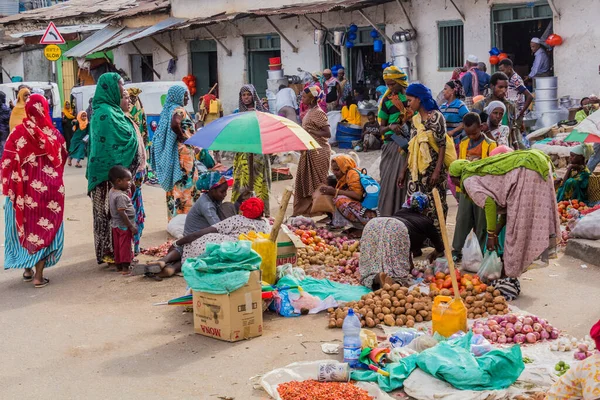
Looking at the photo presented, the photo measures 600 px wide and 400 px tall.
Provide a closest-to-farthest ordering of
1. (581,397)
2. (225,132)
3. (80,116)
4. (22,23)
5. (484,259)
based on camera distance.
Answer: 1. (581,397)
2. (484,259)
3. (225,132)
4. (80,116)
5. (22,23)

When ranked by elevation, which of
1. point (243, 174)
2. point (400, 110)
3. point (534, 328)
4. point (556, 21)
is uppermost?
point (556, 21)

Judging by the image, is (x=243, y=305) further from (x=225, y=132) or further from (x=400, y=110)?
(x=400, y=110)

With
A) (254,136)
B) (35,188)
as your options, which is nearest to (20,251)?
(35,188)

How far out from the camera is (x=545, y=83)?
1505 cm

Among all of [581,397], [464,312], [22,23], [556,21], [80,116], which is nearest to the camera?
[581,397]

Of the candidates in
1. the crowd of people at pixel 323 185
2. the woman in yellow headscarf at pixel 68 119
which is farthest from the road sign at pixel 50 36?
the crowd of people at pixel 323 185

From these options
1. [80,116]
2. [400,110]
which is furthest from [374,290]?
[80,116]

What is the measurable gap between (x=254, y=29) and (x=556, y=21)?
8.56 metres

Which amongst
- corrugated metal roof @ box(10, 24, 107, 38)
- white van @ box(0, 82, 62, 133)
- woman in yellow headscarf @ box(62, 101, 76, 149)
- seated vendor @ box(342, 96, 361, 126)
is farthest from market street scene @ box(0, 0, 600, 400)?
corrugated metal roof @ box(10, 24, 107, 38)

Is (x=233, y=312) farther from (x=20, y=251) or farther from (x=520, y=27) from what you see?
(x=520, y=27)

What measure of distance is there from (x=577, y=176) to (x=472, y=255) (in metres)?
3.44

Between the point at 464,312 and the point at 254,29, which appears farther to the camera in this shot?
the point at 254,29

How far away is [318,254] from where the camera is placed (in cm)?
921

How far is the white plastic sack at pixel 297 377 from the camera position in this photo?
5578 mm
